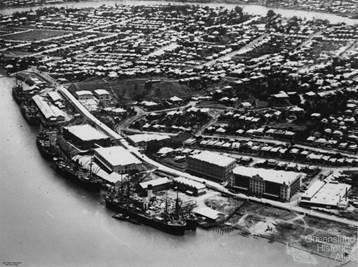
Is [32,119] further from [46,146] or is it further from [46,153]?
[46,153]

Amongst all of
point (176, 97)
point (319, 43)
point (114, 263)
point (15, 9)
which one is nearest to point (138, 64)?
point (176, 97)

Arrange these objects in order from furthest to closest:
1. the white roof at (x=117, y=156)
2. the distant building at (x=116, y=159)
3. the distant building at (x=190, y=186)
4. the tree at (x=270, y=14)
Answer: the tree at (x=270, y=14)
the white roof at (x=117, y=156)
the distant building at (x=116, y=159)
the distant building at (x=190, y=186)

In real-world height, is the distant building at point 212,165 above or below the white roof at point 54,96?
above

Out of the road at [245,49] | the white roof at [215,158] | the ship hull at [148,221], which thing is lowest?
the road at [245,49]

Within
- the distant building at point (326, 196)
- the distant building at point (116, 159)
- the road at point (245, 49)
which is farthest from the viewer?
the road at point (245, 49)

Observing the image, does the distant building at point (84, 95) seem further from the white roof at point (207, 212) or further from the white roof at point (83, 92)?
the white roof at point (207, 212)

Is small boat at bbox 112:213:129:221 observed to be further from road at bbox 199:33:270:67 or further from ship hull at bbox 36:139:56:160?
road at bbox 199:33:270:67

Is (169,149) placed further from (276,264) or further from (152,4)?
(152,4)

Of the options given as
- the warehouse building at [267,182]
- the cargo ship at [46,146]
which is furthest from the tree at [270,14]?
the warehouse building at [267,182]
